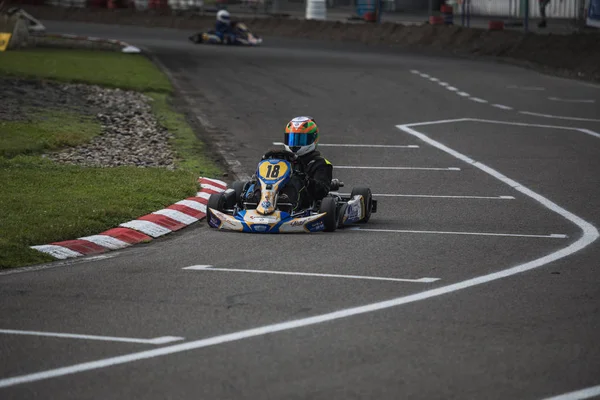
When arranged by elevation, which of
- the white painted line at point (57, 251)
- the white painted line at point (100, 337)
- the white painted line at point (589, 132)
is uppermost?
the white painted line at point (100, 337)

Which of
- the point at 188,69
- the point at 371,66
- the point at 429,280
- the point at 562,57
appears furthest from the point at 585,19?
the point at 429,280

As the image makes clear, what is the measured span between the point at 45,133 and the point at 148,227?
275 inches

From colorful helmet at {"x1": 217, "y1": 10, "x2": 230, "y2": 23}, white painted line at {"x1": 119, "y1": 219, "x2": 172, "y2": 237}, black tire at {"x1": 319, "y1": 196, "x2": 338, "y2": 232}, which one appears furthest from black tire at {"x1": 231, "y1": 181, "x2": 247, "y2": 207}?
colorful helmet at {"x1": 217, "y1": 10, "x2": 230, "y2": 23}

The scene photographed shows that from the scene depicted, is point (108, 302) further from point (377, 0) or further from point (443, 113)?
point (377, 0)

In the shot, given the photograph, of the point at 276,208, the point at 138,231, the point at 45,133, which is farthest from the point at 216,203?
the point at 45,133

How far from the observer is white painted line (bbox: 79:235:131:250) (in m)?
11.8

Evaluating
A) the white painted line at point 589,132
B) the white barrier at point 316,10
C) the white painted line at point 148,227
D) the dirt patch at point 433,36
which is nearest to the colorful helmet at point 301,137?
the white painted line at point 148,227

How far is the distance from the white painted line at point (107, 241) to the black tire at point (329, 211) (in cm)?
214

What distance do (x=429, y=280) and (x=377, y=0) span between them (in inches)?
1594

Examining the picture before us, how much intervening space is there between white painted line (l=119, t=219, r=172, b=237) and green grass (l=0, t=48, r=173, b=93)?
14.7 metres

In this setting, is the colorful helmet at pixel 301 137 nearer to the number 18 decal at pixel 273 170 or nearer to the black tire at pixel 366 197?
the number 18 decal at pixel 273 170

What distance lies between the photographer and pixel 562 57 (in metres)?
34.8

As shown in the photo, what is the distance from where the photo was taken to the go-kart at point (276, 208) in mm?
12656

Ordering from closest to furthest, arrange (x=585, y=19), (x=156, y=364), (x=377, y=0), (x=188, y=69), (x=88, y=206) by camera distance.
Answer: (x=156, y=364), (x=88, y=206), (x=188, y=69), (x=585, y=19), (x=377, y=0)
